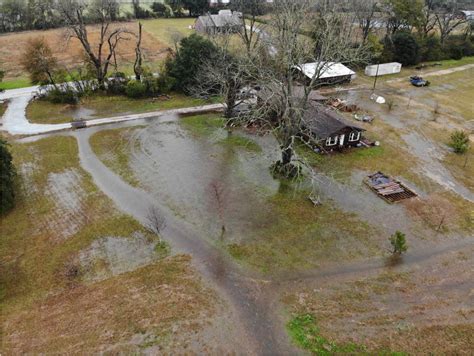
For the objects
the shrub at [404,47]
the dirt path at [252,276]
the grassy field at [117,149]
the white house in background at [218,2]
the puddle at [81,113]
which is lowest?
the dirt path at [252,276]

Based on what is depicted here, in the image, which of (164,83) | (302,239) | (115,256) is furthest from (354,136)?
(164,83)

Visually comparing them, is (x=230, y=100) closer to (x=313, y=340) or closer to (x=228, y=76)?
(x=228, y=76)

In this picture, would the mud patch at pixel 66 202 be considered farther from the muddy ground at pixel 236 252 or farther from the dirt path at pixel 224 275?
the dirt path at pixel 224 275

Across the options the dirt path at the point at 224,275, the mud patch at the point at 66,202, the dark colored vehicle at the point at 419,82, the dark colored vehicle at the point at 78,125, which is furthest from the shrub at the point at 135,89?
the dark colored vehicle at the point at 419,82

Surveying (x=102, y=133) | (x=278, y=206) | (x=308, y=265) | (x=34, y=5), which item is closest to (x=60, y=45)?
(x=34, y=5)

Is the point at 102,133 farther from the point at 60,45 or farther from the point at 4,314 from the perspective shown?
the point at 60,45

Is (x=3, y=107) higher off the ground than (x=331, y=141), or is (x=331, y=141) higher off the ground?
(x=3, y=107)
